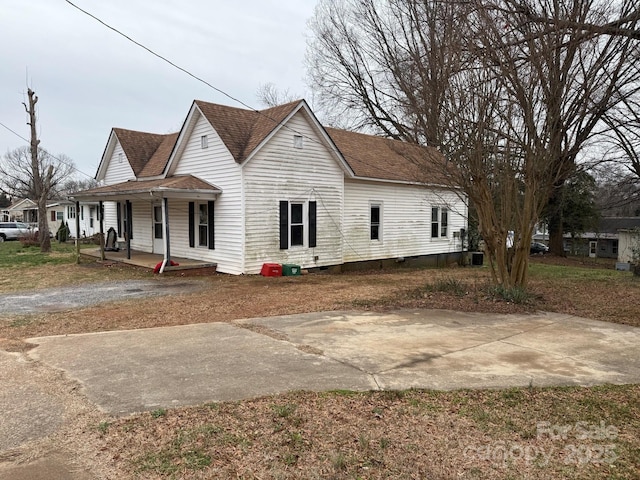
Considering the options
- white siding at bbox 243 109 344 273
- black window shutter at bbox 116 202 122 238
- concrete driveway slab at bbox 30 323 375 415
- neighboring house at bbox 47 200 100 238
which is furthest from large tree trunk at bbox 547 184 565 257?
concrete driveway slab at bbox 30 323 375 415

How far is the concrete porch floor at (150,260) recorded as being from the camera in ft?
47.0

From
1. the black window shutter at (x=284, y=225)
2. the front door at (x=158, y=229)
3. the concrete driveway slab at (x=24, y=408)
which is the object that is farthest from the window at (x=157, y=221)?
the concrete driveway slab at (x=24, y=408)

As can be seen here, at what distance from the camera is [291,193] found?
49.4 ft

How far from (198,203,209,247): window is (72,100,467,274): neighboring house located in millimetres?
34

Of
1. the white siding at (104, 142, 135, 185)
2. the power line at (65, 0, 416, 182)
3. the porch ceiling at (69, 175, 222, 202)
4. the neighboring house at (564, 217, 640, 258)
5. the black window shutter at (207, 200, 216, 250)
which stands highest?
the power line at (65, 0, 416, 182)

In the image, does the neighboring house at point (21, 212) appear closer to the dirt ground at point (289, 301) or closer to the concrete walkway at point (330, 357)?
the dirt ground at point (289, 301)

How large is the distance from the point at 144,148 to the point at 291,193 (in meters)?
9.25

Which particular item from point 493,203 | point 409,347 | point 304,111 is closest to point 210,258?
point 304,111

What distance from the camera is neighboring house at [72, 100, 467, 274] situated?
46.2 feet

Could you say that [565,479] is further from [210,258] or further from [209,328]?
[210,258]

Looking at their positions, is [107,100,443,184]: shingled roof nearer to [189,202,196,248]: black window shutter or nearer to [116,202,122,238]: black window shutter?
[116,202,122,238]: black window shutter

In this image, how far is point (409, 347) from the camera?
6078mm

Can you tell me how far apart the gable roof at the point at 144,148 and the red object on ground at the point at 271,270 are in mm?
7454

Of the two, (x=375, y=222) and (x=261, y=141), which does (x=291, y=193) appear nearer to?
(x=261, y=141)
